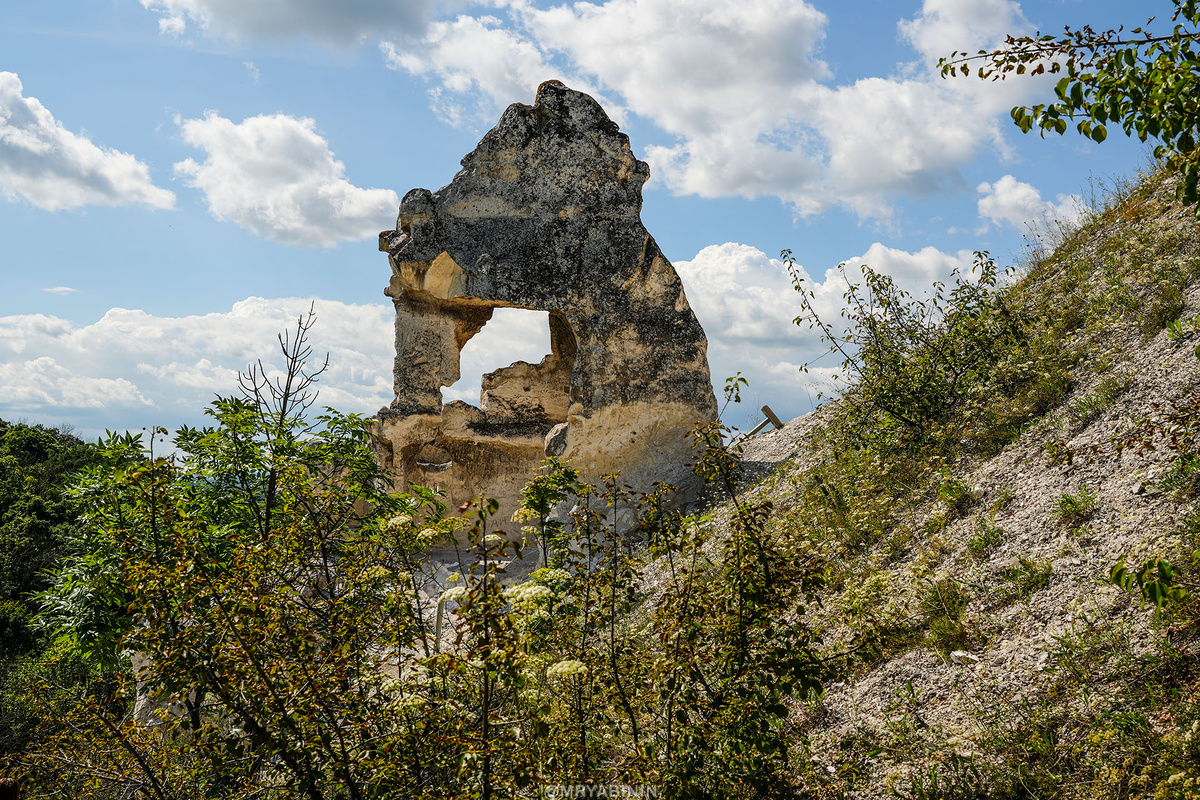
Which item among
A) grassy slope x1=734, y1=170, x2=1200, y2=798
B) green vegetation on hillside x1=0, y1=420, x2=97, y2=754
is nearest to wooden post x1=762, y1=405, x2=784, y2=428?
grassy slope x1=734, y1=170, x2=1200, y2=798

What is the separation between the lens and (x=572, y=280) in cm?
1168

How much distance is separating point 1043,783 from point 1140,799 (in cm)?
40

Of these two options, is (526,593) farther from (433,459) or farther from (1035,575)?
(433,459)

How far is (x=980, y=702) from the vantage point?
14.0 feet

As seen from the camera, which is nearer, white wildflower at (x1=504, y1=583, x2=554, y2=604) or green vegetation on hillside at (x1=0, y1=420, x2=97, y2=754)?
white wildflower at (x1=504, y1=583, x2=554, y2=604)

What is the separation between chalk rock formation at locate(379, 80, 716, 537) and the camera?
38.1 feet

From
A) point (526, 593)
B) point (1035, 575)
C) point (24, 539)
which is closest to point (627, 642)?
point (526, 593)

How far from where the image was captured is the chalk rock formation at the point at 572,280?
457 inches

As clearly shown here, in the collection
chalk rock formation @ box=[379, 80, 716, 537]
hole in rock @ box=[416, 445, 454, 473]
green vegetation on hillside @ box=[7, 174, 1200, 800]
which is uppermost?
chalk rock formation @ box=[379, 80, 716, 537]

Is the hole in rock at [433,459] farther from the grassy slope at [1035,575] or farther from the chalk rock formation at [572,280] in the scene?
the grassy slope at [1035,575]

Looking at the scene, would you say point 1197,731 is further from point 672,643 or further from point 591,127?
point 591,127

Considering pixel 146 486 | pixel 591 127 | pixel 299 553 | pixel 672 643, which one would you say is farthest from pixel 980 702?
pixel 591 127

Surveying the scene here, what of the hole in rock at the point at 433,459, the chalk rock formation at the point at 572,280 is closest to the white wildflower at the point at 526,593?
the chalk rock formation at the point at 572,280

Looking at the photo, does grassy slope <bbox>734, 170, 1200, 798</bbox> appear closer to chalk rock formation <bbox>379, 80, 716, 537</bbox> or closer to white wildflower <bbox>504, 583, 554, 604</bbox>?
white wildflower <bbox>504, 583, 554, 604</bbox>
